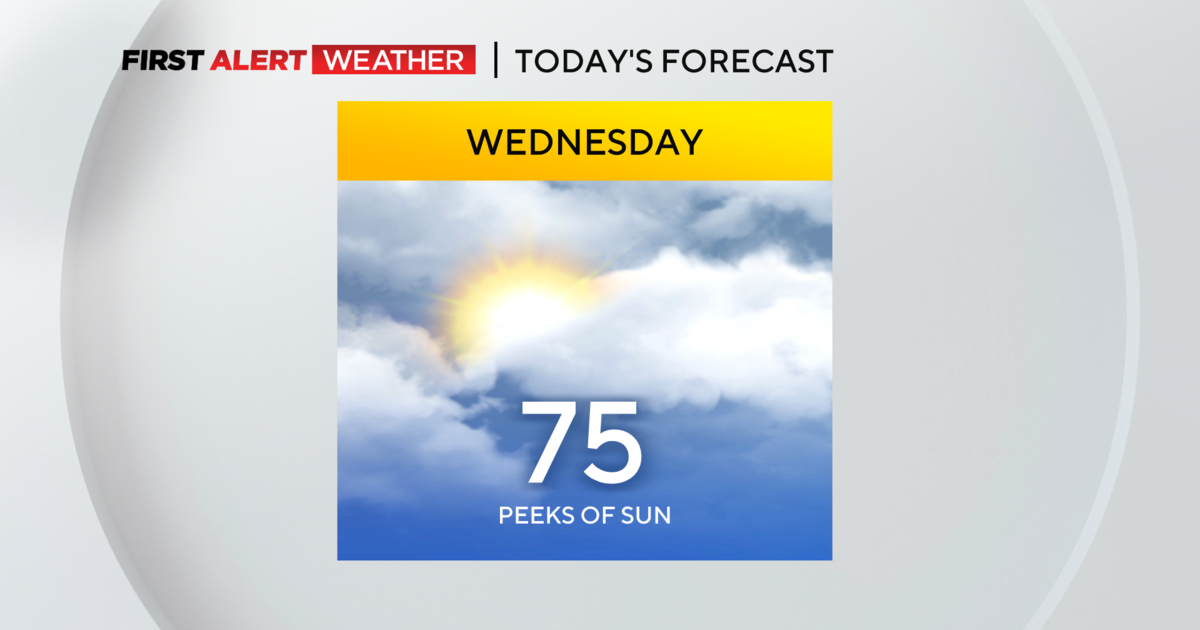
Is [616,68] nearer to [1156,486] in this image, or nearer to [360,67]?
[360,67]

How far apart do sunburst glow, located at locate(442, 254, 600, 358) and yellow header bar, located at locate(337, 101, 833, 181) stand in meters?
0.29

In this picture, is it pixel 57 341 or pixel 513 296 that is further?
pixel 513 296

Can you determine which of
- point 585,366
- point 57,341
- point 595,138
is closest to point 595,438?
point 585,366

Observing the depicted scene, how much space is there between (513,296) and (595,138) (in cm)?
52

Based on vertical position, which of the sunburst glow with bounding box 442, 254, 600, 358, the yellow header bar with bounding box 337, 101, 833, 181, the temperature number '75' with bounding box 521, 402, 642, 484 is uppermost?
the yellow header bar with bounding box 337, 101, 833, 181

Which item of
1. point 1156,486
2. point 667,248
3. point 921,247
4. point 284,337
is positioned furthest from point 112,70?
point 1156,486

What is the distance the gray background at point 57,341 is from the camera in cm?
186

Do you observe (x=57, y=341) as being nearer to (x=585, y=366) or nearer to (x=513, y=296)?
(x=513, y=296)

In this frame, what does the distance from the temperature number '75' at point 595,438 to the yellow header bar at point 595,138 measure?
27.2 inches

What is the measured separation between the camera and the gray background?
1858 mm

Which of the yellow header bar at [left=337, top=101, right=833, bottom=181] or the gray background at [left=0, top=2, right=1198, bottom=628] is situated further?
the yellow header bar at [left=337, top=101, right=833, bottom=181]

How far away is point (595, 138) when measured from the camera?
6.63 feet

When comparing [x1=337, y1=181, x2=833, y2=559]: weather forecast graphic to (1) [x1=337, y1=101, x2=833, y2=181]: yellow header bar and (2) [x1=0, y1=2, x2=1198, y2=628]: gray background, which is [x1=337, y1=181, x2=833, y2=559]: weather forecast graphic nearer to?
(1) [x1=337, y1=101, x2=833, y2=181]: yellow header bar

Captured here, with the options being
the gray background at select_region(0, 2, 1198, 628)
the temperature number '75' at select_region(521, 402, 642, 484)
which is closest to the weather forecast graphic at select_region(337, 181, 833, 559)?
the temperature number '75' at select_region(521, 402, 642, 484)
